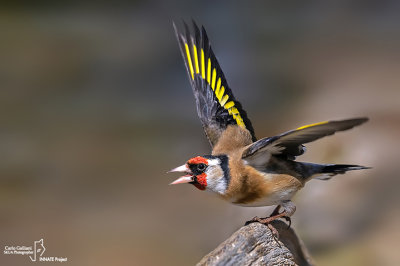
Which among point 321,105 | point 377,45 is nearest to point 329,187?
point 321,105

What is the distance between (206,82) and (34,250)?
3.44 m

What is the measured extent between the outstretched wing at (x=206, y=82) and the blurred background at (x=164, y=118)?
164cm

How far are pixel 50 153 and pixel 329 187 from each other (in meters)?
3.91

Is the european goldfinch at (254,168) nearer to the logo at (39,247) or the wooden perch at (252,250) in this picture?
the wooden perch at (252,250)

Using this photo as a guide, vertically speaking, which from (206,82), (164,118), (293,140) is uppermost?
(164,118)

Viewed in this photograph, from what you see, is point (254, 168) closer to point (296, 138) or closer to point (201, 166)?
point (201, 166)

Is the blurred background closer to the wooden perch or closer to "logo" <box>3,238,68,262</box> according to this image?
"logo" <box>3,238,68,262</box>

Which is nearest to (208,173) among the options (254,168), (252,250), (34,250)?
(254,168)

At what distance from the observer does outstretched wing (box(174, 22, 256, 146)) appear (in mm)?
4707

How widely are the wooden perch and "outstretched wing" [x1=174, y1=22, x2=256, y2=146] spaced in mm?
1187

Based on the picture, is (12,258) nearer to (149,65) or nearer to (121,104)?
(121,104)

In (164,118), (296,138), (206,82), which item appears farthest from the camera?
(164,118)

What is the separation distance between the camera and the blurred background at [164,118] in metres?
6.75

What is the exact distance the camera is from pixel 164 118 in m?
9.48
